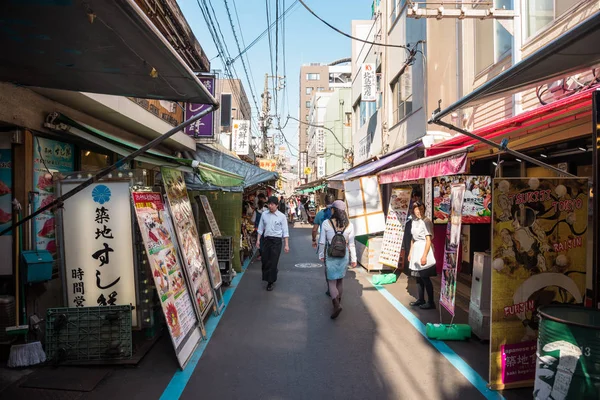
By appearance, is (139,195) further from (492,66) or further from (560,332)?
(492,66)

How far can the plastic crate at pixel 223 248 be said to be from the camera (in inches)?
348

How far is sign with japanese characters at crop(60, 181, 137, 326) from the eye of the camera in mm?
4844

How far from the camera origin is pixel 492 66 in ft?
27.5

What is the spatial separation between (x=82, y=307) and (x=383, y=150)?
517 inches

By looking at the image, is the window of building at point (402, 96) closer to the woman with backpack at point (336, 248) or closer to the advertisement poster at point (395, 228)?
the advertisement poster at point (395, 228)

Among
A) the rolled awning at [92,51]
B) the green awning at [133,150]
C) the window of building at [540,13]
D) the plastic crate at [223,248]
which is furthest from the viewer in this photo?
the plastic crate at [223,248]

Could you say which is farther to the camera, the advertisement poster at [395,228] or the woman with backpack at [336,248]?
the advertisement poster at [395,228]

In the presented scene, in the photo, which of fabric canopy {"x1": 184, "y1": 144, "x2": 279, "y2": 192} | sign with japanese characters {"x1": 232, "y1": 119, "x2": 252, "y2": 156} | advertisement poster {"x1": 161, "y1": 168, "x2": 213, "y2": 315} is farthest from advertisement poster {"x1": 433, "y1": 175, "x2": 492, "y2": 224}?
sign with japanese characters {"x1": 232, "y1": 119, "x2": 252, "y2": 156}

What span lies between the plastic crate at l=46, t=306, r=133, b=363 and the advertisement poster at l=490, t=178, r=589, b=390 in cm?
409

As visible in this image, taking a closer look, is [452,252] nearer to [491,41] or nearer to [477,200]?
[477,200]

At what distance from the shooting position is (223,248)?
890 centimetres

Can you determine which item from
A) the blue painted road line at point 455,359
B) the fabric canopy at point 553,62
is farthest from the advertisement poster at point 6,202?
the blue painted road line at point 455,359

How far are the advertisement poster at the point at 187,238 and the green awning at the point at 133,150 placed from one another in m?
0.47

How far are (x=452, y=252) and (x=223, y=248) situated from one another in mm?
5179
